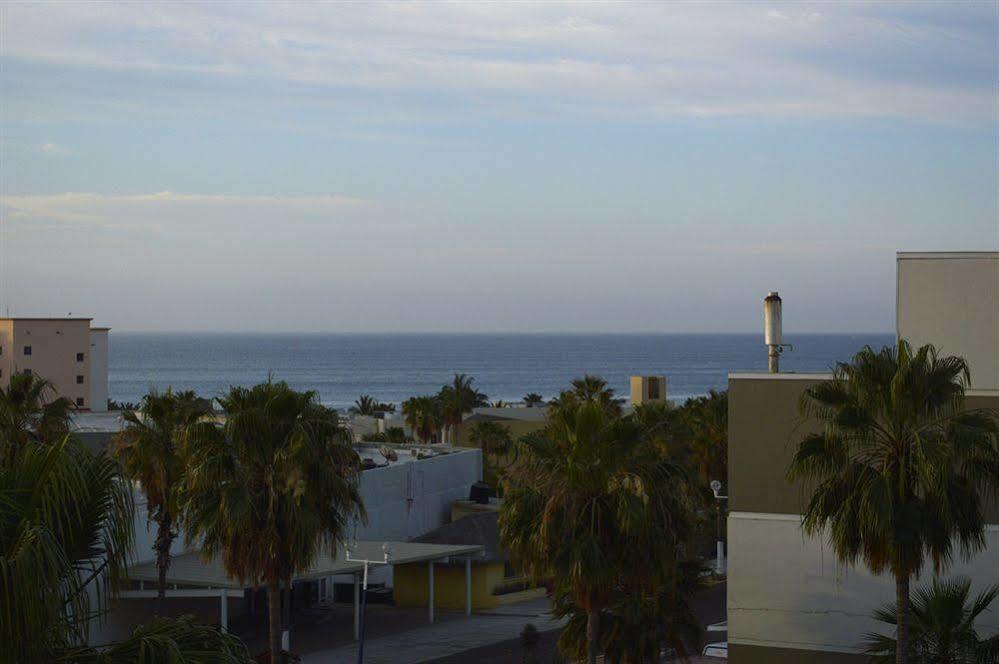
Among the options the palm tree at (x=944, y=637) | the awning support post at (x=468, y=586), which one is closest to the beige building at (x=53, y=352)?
the awning support post at (x=468, y=586)

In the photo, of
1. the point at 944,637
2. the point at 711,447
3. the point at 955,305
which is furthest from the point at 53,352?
the point at 944,637

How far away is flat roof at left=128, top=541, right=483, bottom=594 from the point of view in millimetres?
32188

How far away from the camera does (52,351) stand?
10369cm

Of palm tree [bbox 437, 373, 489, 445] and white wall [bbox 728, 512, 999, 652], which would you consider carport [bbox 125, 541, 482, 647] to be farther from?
palm tree [bbox 437, 373, 489, 445]

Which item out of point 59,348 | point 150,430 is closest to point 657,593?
point 150,430

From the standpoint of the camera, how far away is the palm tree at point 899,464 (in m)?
19.0

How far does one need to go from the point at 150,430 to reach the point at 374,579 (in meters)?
13.5

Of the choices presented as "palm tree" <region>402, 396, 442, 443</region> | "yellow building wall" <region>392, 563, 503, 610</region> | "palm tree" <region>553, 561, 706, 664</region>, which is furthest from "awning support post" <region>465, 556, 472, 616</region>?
"palm tree" <region>402, 396, 442, 443</region>

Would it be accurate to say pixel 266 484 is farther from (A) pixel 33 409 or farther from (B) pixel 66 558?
(B) pixel 66 558

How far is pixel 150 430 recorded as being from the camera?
30.9 m

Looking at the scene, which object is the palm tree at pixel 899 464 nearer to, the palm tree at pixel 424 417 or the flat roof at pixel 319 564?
the flat roof at pixel 319 564

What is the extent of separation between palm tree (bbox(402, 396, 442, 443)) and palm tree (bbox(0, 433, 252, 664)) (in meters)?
66.8

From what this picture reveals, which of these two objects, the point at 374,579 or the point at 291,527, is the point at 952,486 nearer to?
the point at 291,527

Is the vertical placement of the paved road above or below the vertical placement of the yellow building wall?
below
